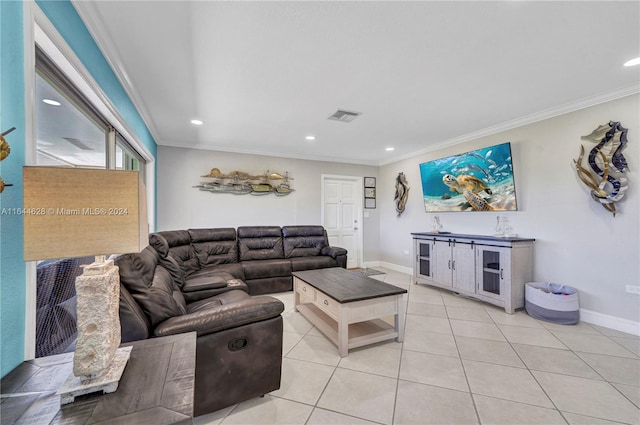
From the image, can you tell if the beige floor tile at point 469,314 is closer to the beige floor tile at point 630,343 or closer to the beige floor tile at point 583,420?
the beige floor tile at point 630,343

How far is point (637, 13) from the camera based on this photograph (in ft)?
5.33

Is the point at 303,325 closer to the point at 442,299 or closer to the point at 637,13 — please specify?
the point at 442,299

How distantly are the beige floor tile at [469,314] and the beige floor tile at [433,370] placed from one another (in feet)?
3.41

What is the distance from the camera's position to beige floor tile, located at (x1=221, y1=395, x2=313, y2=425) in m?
1.50

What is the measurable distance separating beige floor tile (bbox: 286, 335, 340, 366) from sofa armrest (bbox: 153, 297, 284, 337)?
2.57 ft

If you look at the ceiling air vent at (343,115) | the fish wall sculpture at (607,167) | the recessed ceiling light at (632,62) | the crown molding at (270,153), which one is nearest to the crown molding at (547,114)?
the fish wall sculpture at (607,167)

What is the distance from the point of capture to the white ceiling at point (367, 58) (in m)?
1.61

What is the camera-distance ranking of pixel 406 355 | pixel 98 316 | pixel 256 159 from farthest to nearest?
pixel 256 159 → pixel 406 355 → pixel 98 316

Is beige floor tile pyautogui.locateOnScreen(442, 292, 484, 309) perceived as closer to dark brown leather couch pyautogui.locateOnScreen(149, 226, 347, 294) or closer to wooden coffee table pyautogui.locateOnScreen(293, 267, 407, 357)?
wooden coffee table pyautogui.locateOnScreen(293, 267, 407, 357)

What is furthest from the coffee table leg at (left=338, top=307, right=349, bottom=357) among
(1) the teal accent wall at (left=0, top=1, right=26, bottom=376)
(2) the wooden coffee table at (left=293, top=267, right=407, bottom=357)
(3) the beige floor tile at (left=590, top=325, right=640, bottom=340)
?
(3) the beige floor tile at (left=590, top=325, right=640, bottom=340)

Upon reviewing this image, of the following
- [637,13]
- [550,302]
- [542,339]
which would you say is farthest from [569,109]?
[542,339]

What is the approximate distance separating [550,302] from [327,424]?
9.23 ft

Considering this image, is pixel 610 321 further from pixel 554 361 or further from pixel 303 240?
pixel 303 240

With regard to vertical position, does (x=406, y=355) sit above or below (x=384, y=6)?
below
